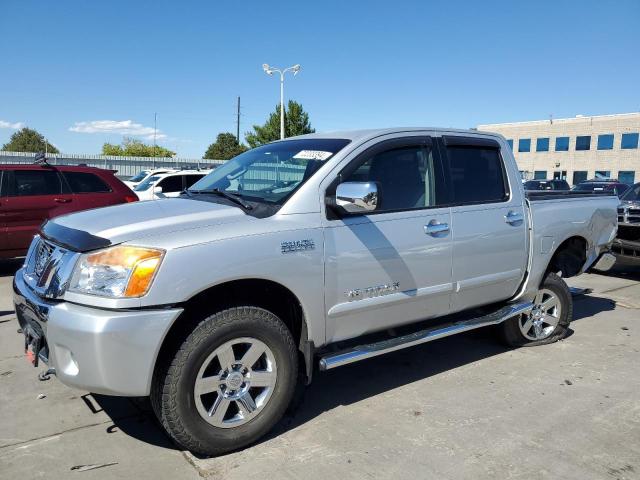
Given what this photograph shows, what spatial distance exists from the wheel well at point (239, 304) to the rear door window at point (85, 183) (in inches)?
252

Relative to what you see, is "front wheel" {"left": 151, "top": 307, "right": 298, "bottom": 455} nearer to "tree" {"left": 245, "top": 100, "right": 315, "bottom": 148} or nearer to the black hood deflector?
the black hood deflector

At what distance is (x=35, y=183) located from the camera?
27.1 feet

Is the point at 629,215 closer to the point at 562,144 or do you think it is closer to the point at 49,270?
the point at 49,270

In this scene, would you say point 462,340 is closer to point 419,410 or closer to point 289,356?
point 419,410

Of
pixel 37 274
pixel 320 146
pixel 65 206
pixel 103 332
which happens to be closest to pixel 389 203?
pixel 320 146

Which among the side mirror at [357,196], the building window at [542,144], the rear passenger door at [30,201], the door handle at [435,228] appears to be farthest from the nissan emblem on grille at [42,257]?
the building window at [542,144]

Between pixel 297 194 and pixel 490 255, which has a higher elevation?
pixel 297 194

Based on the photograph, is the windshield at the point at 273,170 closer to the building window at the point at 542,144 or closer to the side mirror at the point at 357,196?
the side mirror at the point at 357,196

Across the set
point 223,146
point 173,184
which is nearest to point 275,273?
point 173,184

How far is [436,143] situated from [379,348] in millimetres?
1686

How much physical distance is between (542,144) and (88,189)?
60269 millimetres

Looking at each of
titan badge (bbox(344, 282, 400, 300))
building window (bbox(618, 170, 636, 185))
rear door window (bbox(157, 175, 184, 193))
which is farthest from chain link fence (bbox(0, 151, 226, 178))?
building window (bbox(618, 170, 636, 185))

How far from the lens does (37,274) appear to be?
3.20 meters

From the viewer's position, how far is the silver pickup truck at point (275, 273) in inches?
108
